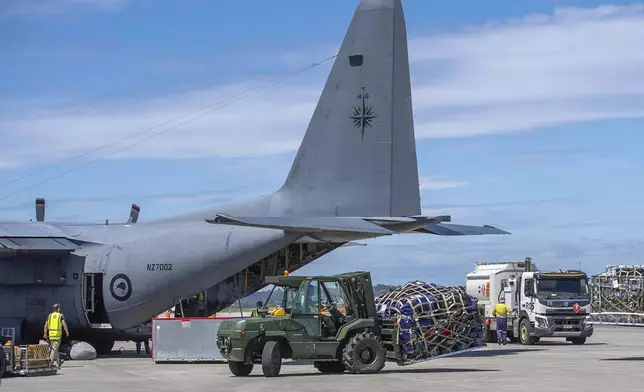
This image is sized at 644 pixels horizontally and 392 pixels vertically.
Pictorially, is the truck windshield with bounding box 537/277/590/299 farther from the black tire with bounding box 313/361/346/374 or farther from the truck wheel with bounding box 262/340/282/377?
the truck wheel with bounding box 262/340/282/377

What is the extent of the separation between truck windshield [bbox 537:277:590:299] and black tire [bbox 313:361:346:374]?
14.9 m

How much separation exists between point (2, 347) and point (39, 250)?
24.5 ft

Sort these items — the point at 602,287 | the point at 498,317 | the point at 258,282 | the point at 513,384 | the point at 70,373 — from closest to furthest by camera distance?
the point at 513,384 < the point at 70,373 < the point at 258,282 < the point at 498,317 < the point at 602,287

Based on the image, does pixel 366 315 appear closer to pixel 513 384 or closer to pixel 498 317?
pixel 513 384

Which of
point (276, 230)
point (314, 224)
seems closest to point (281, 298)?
point (314, 224)

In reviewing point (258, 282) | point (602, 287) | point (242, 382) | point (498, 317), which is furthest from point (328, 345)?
point (602, 287)

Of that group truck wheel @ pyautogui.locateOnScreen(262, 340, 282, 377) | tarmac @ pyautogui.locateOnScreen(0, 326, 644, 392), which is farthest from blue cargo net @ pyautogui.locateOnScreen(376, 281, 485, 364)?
truck wheel @ pyautogui.locateOnScreen(262, 340, 282, 377)

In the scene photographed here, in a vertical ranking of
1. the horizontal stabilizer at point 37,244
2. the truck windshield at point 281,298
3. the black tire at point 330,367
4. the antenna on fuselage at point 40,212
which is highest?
the antenna on fuselage at point 40,212

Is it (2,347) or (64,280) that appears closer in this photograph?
(2,347)

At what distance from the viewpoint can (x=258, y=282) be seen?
1325 inches

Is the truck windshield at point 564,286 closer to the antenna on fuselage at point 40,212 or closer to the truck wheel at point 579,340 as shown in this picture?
the truck wheel at point 579,340

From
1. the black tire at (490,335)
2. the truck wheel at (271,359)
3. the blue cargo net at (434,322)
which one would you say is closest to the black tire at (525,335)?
the black tire at (490,335)

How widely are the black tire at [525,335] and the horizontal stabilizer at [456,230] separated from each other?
29.8ft

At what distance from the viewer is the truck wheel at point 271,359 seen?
2439 centimetres
